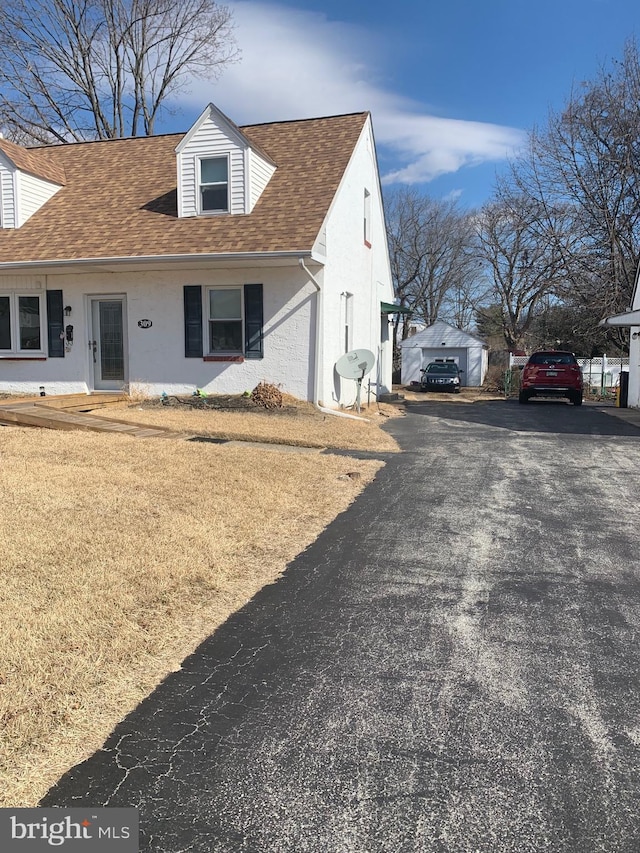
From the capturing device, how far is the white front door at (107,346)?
A: 14633mm

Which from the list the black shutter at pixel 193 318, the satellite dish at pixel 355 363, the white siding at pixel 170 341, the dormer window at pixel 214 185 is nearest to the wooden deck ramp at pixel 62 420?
the white siding at pixel 170 341

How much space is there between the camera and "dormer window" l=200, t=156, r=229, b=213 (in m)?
14.1

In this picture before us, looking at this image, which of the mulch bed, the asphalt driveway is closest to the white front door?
the mulch bed

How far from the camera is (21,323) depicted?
48.9 feet

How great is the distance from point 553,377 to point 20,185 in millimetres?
16300

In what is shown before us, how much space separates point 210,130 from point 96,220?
3.34 m

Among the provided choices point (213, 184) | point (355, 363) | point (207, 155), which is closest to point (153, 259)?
point (213, 184)

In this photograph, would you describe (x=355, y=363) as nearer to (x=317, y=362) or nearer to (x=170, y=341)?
(x=317, y=362)

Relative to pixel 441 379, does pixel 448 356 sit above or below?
above

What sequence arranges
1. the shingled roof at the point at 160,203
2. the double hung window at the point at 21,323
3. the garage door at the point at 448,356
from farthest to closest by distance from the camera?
the garage door at the point at 448,356 < the double hung window at the point at 21,323 < the shingled roof at the point at 160,203

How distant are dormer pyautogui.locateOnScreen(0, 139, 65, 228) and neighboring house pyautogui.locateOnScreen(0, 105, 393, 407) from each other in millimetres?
32

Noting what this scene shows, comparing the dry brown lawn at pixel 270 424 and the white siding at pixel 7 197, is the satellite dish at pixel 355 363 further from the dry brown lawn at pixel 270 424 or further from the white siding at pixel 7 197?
the white siding at pixel 7 197

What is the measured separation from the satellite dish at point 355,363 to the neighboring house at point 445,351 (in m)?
22.8

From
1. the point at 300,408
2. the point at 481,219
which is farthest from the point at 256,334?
the point at 481,219
